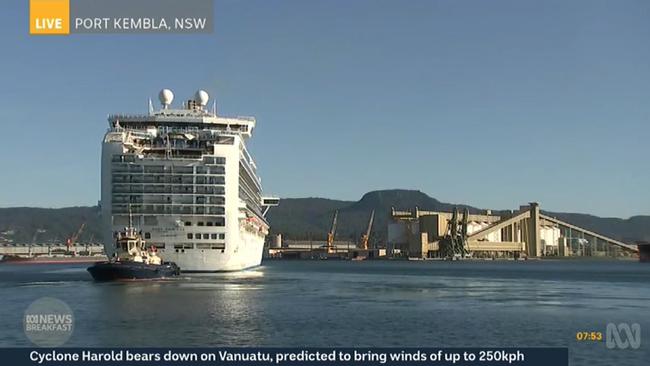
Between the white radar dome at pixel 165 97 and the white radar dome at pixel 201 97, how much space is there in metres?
5.00

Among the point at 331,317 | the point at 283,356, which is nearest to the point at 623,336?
the point at 331,317

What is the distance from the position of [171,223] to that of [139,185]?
548cm

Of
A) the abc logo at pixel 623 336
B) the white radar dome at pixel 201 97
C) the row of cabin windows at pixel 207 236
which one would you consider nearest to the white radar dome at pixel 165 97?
the white radar dome at pixel 201 97

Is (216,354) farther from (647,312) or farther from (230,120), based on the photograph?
(230,120)

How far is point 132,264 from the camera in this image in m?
81.9

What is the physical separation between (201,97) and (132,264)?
4183 cm

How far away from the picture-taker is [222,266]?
3543 inches

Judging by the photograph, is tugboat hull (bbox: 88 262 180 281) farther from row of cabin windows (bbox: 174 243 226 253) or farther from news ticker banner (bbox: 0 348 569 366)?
news ticker banner (bbox: 0 348 569 366)

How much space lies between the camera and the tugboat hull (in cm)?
8194

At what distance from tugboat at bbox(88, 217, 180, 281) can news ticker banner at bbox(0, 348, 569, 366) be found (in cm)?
4598

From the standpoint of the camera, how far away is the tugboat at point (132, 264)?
82125 mm

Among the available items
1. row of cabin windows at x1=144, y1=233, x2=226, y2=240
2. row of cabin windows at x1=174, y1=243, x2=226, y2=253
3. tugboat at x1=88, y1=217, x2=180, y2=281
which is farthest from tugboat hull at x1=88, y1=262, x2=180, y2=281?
row of cabin windows at x1=144, y1=233, x2=226, y2=240

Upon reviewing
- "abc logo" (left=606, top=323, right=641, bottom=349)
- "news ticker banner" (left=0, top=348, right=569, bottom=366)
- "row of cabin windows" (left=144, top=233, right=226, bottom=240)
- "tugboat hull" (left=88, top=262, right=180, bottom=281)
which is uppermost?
"row of cabin windows" (left=144, top=233, right=226, bottom=240)

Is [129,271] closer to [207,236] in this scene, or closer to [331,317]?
[207,236]
